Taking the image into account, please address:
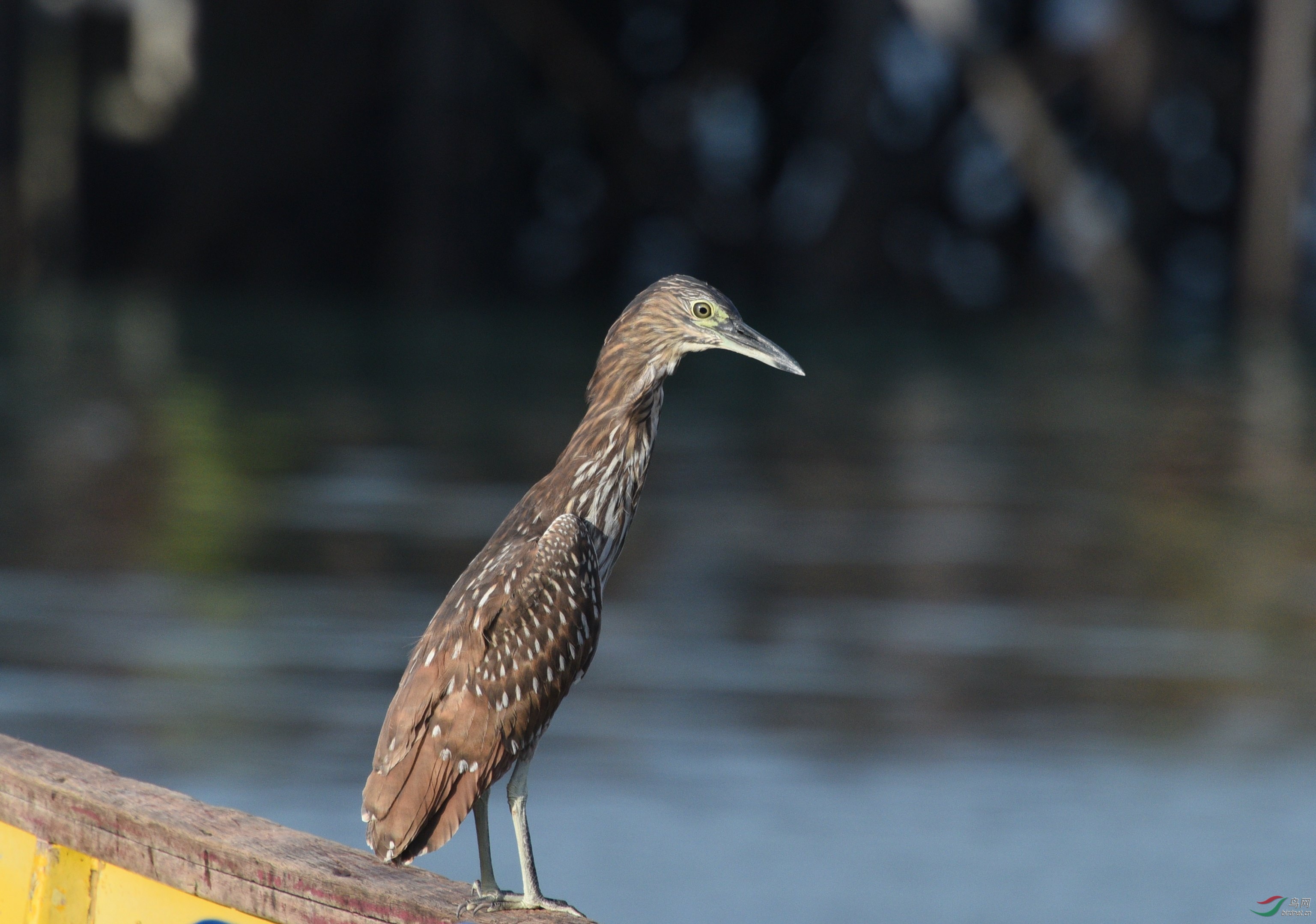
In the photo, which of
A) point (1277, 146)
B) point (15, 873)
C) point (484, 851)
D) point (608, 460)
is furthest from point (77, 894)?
point (1277, 146)

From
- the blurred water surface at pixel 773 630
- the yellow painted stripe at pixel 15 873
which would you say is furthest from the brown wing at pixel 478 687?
the blurred water surface at pixel 773 630

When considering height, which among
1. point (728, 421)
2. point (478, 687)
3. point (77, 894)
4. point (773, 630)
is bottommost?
point (77, 894)

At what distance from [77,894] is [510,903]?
60cm

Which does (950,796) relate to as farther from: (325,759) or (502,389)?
(502,389)

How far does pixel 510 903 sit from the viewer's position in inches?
112

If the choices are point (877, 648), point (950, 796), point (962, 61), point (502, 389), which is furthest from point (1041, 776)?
point (962, 61)

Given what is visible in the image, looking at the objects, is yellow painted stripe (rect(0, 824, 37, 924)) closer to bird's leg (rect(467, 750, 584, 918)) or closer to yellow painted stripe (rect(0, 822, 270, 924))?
yellow painted stripe (rect(0, 822, 270, 924))

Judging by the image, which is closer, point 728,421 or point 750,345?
point 750,345

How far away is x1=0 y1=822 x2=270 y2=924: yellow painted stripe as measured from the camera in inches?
109

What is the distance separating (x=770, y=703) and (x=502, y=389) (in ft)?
24.2

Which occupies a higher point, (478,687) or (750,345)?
(750,345)

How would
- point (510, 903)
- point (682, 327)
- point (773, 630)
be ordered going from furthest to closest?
point (773, 630), point (682, 327), point (510, 903)

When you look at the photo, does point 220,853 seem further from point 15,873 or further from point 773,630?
point 773,630

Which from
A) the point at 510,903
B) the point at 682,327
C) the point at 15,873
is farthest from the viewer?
the point at 682,327
